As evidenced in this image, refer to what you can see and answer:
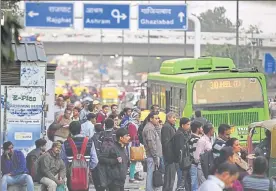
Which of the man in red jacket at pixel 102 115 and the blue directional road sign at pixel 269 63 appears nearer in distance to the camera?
the man in red jacket at pixel 102 115

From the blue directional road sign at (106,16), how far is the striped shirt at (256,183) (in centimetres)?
3945

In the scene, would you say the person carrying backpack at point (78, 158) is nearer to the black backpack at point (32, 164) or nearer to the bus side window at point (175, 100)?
the black backpack at point (32, 164)

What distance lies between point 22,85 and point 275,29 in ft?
110

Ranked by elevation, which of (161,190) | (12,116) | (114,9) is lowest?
(161,190)

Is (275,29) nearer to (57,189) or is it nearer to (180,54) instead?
(180,54)

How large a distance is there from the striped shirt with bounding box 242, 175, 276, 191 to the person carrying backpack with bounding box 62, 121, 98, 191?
488cm

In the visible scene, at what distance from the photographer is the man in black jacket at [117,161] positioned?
54.0ft

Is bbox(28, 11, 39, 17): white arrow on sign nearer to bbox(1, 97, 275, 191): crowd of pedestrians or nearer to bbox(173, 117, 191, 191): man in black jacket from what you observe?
bbox(1, 97, 275, 191): crowd of pedestrians

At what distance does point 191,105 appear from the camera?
87.2 feet

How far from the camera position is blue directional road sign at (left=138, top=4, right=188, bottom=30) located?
48.7 meters

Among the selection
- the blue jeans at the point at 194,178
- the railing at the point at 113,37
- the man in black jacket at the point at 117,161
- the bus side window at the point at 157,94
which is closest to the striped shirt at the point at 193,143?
the blue jeans at the point at 194,178

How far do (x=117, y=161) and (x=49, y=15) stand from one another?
34610mm

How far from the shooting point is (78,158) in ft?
51.5

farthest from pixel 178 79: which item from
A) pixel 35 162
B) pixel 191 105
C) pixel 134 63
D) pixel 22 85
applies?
pixel 134 63
